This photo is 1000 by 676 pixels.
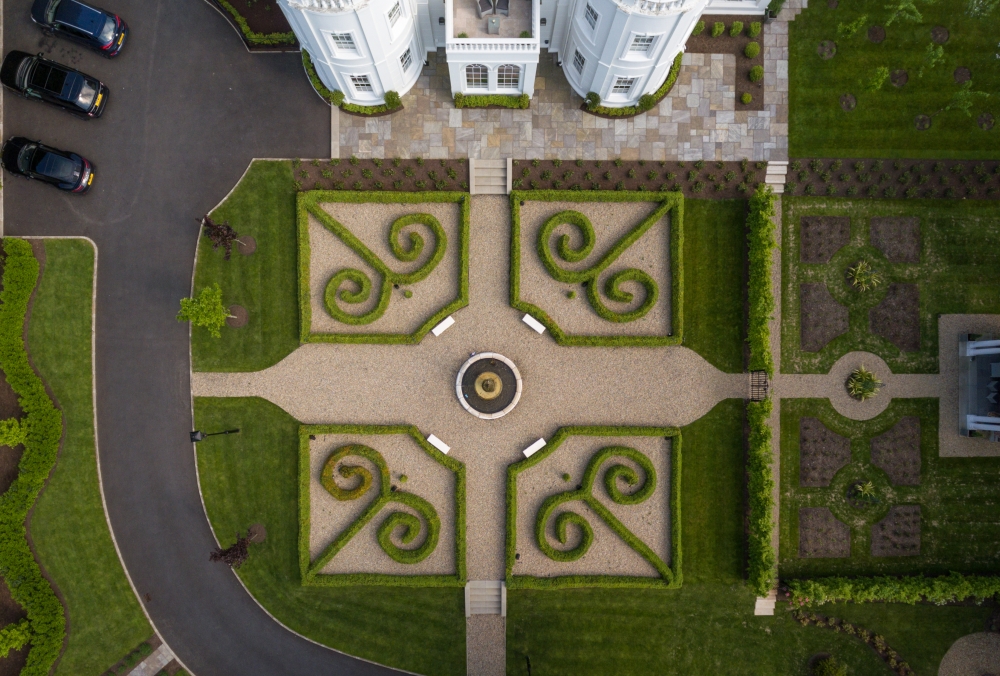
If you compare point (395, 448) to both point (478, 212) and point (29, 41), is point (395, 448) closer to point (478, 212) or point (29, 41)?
point (478, 212)

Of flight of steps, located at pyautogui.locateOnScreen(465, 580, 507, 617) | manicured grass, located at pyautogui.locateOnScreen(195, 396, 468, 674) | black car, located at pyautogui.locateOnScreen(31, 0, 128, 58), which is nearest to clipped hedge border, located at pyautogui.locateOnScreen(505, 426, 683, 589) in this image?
flight of steps, located at pyautogui.locateOnScreen(465, 580, 507, 617)

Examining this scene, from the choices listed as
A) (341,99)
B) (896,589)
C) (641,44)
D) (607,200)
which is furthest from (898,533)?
(341,99)

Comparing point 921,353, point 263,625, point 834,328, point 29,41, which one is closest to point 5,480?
point 263,625

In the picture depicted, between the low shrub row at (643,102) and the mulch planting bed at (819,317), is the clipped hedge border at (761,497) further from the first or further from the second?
the low shrub row at (643,102)

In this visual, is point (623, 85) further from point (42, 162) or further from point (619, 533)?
point (42, 162)

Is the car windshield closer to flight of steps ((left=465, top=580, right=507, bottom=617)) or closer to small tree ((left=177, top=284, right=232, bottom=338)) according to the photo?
small tree ((left=177, top=284, right=232, bottom=338))

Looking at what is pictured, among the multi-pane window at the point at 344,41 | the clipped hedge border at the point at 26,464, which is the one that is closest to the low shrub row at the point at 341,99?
the multi-pane window at the point at 344,41
